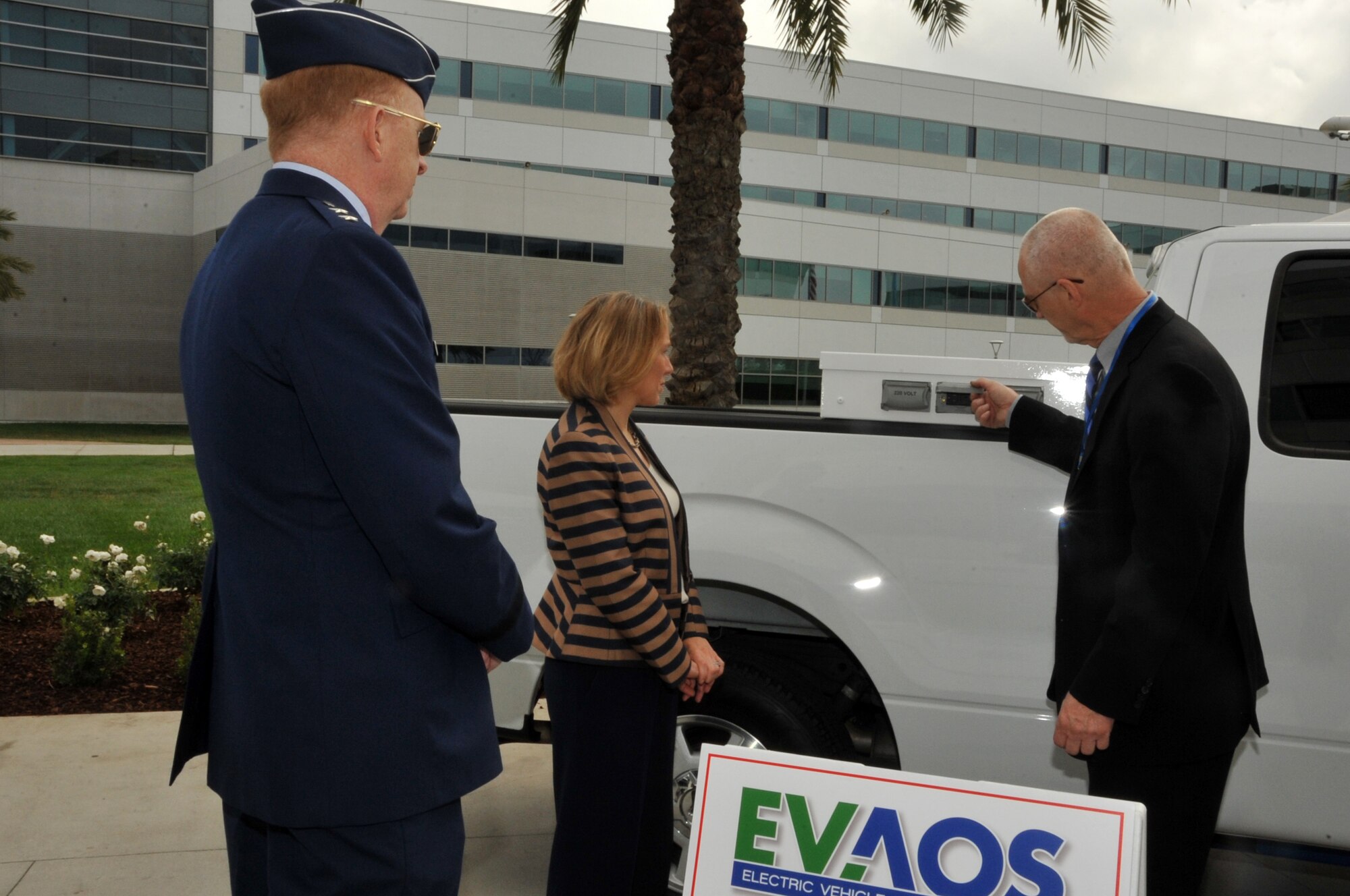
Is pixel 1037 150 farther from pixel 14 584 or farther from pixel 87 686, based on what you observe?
pixel 87 686

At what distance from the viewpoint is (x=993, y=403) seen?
2.86 metres

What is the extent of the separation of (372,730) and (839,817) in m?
0.79

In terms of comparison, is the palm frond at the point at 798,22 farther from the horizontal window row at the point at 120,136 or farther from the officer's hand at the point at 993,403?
the horizontal window row at the point at 120,136

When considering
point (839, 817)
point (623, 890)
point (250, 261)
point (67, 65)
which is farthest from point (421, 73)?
point (67, 65)

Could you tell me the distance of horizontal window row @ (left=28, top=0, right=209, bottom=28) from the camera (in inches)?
1724

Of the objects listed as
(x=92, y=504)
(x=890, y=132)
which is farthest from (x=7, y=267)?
(x=890, y=132)

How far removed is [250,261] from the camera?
1.50m

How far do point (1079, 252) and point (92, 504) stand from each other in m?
16.1

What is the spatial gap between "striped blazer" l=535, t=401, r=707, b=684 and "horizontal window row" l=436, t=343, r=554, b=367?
33183 mm

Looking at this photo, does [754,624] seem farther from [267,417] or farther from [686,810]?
[267,417]

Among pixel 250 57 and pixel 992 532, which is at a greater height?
pixel 250 57

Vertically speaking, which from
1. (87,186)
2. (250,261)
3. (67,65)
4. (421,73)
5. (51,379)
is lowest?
(51,379)

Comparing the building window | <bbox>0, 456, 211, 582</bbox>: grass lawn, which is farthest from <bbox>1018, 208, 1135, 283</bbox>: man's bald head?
the building window

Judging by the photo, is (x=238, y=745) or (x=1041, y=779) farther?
(x=1041, y=779)
